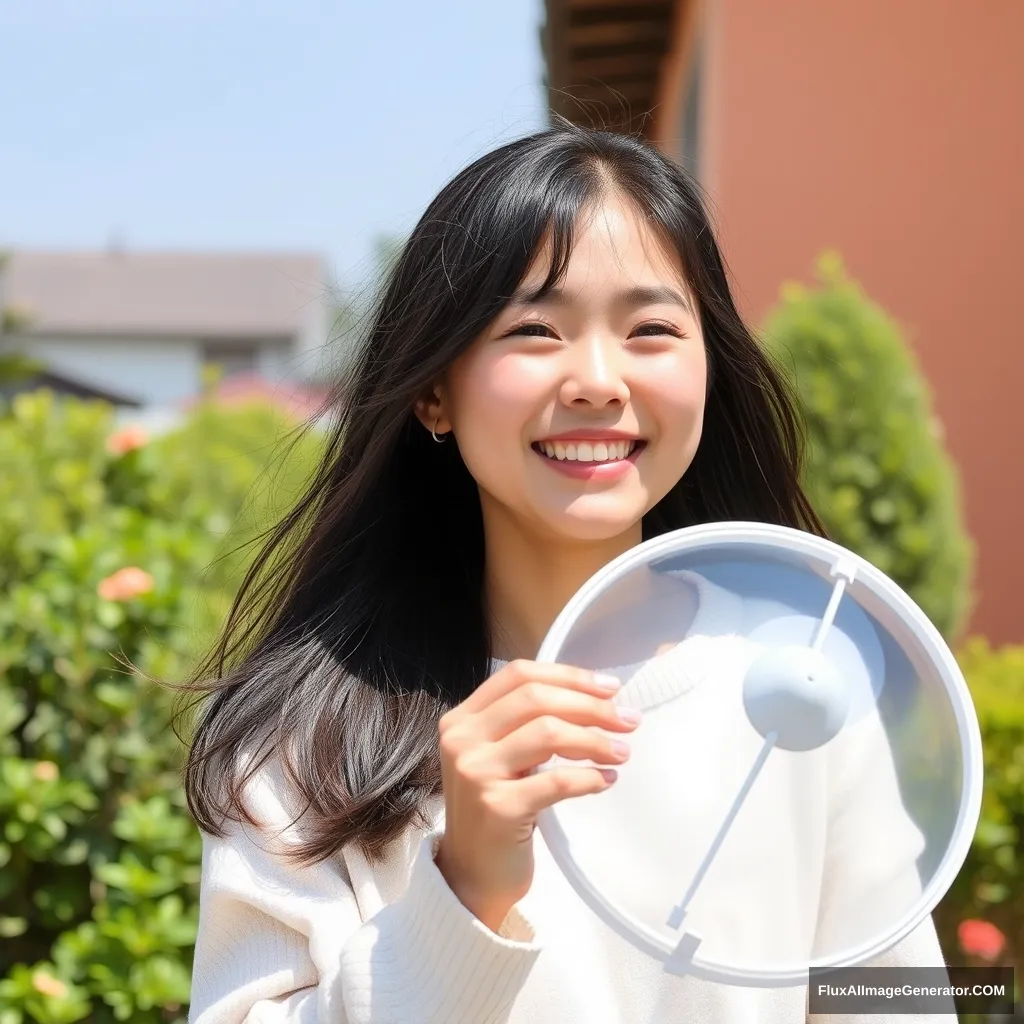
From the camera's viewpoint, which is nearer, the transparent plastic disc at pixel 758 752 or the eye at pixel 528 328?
the transparent plastic disc at pixel 758 752

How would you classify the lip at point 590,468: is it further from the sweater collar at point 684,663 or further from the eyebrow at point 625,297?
the sweater collar at point 684,663

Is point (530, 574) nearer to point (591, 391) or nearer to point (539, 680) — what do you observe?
point (591, 391)

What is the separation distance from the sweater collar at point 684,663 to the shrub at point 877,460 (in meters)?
3.02

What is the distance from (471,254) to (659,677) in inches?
23.4

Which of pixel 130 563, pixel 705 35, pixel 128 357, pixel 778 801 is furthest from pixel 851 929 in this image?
pixel 128 357

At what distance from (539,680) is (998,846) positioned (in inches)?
99.8

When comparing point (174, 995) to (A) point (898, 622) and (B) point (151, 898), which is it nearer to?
(B) point (151, 898)

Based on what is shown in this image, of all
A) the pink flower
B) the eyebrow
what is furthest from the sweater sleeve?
the pink flower

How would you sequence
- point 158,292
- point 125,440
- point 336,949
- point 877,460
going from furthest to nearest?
point 158,292 < point 877,460 < point 125,440 < point 336,949

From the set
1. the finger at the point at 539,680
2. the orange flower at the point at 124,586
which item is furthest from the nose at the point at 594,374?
the orange flower at the point at 124,586

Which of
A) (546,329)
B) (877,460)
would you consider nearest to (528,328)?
(546,329)

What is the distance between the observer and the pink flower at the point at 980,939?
128 inches

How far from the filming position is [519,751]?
1.15 meters

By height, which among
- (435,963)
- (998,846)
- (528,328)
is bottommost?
(998,846)
